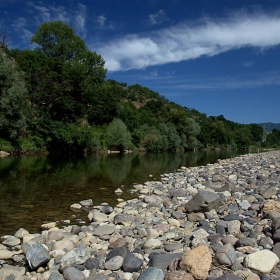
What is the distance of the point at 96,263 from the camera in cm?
499

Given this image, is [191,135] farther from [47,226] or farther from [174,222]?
[47,226]

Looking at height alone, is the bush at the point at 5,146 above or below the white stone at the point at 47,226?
above

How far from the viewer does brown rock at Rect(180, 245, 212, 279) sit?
426 cm

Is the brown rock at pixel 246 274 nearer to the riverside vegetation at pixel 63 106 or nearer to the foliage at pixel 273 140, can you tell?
the riverside vegetation at pixel 63 106

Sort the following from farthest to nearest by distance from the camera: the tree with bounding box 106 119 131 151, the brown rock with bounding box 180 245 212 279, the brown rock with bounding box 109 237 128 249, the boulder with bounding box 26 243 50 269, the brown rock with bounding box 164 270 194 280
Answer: the tree with bounding box 106 119 131 151 < the brown rock with bounding box 109 237 128 249 < the boulder with bounding box 26 243 50 269 < the brown rock with bounding box 180 245 212 279 < the brown rock with bounding box 164 270 194 280

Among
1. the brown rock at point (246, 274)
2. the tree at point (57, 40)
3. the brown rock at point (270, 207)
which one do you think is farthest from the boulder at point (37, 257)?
the tree at point (57, 40)

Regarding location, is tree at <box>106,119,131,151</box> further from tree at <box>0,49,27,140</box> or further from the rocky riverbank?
the rocky riverbank

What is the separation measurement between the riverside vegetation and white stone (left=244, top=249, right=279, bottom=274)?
31.0m

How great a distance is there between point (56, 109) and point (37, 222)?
39.4 meters

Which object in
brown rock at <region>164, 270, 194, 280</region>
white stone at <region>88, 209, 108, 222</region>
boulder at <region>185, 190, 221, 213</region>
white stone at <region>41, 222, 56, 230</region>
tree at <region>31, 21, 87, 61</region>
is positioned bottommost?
white stone at <region>41, 222, 56, 230</region>

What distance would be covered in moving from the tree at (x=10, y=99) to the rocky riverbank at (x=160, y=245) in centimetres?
2611

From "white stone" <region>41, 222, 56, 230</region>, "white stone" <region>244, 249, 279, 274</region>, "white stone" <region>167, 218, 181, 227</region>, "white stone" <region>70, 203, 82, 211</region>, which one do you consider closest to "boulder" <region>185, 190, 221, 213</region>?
"white stone" <region>167, 218, 181, 227</region>

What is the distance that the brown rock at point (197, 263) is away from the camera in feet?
14.0

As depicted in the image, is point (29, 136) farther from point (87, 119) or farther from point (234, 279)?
point (234, 279)
